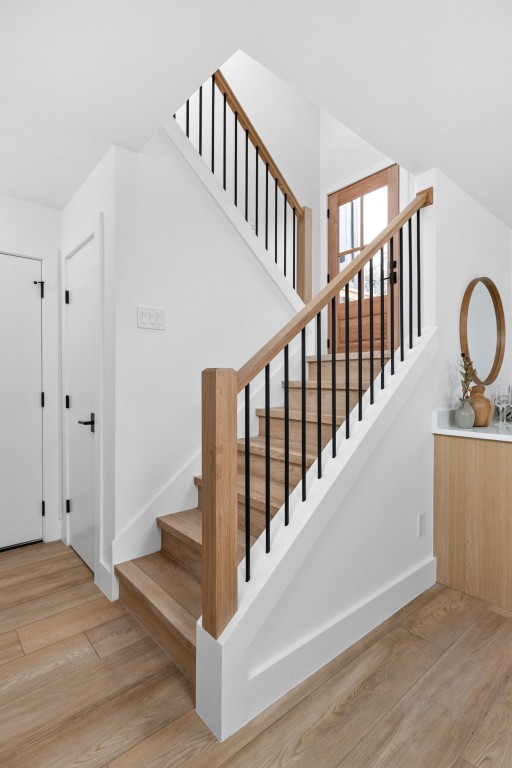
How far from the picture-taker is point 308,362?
304cm

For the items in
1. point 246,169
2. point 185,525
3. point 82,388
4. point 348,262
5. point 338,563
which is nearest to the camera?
point 338,563

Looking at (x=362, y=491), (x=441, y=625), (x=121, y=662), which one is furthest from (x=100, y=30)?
(x=441, y=625)

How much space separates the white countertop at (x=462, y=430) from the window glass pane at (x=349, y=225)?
2336mm

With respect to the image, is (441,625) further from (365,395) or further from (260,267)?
(260,267)

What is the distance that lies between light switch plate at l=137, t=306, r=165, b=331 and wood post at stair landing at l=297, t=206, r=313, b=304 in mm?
1406

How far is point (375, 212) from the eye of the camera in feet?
12.8

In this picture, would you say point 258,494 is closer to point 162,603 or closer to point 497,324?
point 162,603

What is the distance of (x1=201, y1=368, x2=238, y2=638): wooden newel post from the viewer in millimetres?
1295

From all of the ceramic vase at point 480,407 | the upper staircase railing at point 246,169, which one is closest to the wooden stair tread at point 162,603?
the ceramic vase at point 480,407

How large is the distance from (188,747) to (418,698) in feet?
2.72

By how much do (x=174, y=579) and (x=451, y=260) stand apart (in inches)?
92.5

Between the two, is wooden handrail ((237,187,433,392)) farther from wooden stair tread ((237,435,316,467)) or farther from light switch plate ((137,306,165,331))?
light switch plate ((137,306,165,331))

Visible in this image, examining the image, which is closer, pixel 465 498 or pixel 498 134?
pixel 498 134

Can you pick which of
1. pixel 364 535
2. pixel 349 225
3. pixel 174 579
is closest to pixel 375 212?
pixel 349 225
